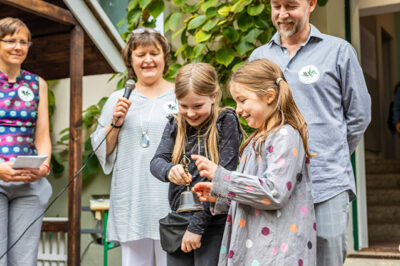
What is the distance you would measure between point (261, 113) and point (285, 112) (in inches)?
3.3

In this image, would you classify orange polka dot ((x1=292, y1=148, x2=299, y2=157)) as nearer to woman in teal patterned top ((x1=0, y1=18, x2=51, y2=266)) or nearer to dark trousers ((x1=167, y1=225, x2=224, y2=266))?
dark trousers ((x1=167, y1=225, x2=224, y2=266))

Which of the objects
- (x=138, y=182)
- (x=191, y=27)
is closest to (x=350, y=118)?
(x=138, y=182)

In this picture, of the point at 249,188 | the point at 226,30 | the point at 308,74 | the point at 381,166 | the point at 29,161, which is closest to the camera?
the point at 249,188

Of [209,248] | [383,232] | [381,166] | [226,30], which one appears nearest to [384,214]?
[383,232]

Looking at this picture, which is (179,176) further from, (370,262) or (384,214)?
(384,214)

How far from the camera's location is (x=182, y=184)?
2.06m

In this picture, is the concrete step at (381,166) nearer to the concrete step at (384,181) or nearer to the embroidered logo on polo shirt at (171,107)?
the concrete step at (384,181)

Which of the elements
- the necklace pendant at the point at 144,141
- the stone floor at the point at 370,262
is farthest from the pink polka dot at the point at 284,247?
the stone floor at the point at 370,262

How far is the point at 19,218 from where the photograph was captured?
2633 millimetres

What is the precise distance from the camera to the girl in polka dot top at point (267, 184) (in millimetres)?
1732

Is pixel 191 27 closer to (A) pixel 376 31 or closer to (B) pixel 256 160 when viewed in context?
(B) pixel 256 160

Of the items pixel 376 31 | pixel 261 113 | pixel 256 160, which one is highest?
pixel 376 31

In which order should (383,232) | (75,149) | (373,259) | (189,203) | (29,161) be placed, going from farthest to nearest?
1. (383,232)
2. (373,259)
3. (75,149)
4. (29,161)
5. (189,203)

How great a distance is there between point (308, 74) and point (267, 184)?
58cm
